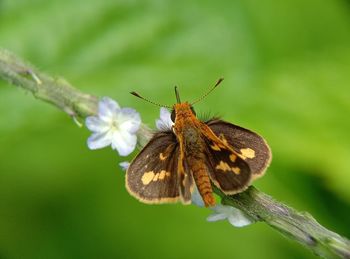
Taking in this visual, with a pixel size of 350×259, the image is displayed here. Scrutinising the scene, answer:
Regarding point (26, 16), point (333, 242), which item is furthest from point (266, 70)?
point (333, 242)

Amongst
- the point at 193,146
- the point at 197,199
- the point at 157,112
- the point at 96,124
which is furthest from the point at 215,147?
the point at 157,112

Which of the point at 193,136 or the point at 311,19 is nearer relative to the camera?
the point at 193,136

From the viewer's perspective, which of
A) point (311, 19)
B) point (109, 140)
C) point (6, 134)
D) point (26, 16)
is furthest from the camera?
point (311, 19)

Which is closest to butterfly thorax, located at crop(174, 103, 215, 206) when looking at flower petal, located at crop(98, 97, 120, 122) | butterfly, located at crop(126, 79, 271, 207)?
butterfly, located at crop(126, 79, 271, 207)

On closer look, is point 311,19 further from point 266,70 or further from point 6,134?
point 6,134

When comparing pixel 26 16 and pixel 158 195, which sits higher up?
pixel 26 16

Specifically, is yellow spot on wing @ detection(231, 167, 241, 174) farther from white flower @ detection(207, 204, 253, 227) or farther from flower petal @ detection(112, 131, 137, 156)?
flower petal @ detection(112, 131, 137, 156)

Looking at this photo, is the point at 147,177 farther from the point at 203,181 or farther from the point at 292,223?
the point at 292,223

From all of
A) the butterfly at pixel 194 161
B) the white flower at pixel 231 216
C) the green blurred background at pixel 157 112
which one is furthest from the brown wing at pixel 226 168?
the green blurred background at pixel 157 112
